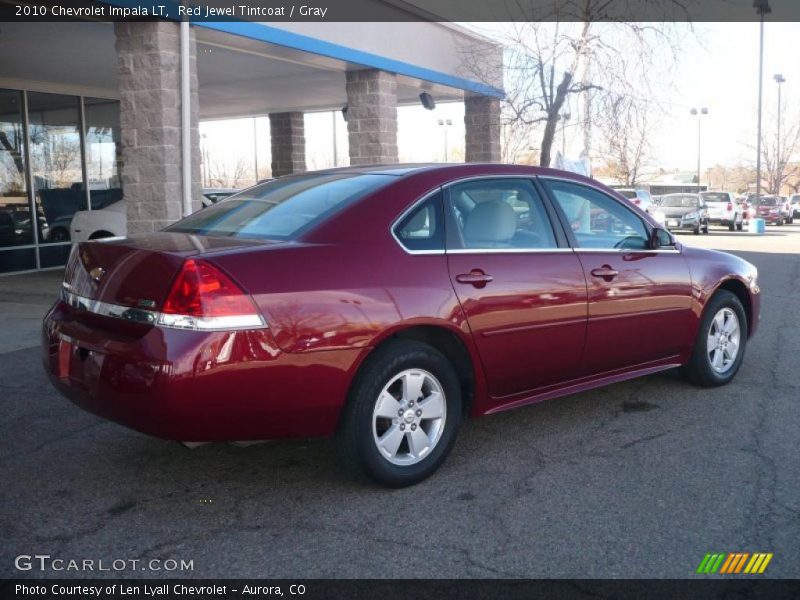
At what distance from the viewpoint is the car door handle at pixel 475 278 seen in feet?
14.1

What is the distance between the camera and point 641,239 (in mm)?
5527

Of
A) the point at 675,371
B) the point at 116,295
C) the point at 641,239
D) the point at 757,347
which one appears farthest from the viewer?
the point at 757,347

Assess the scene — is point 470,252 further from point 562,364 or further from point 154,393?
point 154,393

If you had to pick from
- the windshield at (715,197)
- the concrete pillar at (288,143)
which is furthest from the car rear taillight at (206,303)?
the windshield at (715,197)

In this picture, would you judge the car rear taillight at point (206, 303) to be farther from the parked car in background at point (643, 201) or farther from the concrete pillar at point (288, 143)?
the parked car in background at point (643, 201)

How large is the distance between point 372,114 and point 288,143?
7596mm

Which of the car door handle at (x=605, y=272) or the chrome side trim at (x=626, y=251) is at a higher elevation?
the chrome side trim at (x=626, y=251)

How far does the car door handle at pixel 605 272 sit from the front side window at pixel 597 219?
0.17m

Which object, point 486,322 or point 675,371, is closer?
point 486,322

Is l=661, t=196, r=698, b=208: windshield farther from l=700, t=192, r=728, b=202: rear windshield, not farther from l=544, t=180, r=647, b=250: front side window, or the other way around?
l=544, t=180, r=647, b=250: front side window

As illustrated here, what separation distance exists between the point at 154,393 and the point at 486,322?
1.75 m

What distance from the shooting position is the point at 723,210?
34.6 m

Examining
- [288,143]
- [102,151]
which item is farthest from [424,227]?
[288,143]
